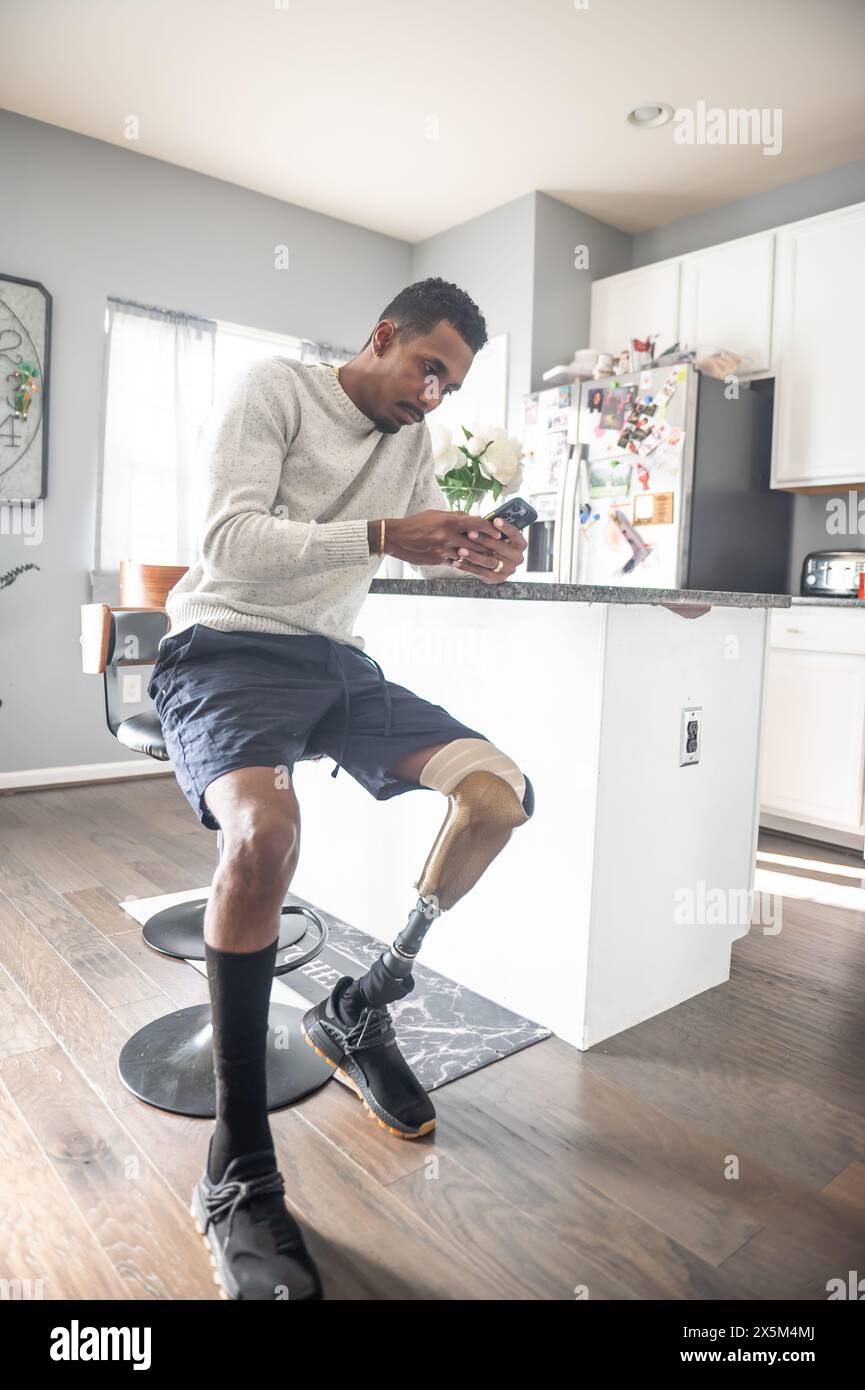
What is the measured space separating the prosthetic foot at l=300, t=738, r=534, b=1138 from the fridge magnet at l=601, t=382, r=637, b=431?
261 centimetres

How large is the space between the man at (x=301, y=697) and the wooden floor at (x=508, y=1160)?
9cm

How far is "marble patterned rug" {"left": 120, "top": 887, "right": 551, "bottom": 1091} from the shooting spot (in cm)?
151

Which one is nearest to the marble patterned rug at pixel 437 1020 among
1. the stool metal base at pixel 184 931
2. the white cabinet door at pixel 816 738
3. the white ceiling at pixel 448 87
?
the stool metal base at pixel 184 931

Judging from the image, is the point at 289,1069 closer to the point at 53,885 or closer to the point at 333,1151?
the point at 333,1151

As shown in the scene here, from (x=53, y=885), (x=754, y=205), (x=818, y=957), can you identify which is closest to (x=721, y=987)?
(x=818, y=957)

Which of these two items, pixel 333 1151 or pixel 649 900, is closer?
pixel 333 1151

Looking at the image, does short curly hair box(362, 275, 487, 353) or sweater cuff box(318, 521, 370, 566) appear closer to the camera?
sweater cuff box(318, 521, 370, 566)

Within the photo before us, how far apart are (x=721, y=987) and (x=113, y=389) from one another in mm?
3225

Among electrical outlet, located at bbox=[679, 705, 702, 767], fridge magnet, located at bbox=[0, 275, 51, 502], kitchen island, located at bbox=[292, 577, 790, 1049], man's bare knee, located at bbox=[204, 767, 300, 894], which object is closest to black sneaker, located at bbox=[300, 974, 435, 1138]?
kitchen island, located at bbox=[292, 577, 790, 1049]

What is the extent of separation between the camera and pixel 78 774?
3672 mm

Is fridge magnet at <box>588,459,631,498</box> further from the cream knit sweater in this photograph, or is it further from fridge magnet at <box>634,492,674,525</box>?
the cream knit sweater

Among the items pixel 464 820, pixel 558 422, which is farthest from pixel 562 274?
pixel 464 820

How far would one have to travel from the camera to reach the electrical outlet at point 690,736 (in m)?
1.69

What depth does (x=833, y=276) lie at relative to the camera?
3352mm
